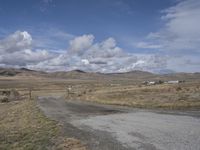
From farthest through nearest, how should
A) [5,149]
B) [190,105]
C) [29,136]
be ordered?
1. [190,105]
2. [29,136]
3. [5,149]

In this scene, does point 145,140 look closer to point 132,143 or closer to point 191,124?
point 132,143

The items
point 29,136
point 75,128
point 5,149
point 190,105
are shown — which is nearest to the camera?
point 5,149

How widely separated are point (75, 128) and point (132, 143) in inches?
220

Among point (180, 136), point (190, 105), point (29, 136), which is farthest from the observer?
point (190, 105)

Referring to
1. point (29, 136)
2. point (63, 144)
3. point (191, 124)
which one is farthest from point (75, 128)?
point (191, 124)

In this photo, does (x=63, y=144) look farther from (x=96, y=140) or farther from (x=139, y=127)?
(x=139, y=127)

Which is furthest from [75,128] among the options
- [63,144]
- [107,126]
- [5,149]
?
[5,149]

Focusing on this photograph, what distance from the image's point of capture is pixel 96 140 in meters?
13.3

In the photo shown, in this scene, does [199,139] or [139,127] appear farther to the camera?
[139,127]

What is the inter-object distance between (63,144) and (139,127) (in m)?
5.32

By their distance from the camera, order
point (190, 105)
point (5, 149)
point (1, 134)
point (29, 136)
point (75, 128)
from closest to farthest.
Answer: point (5, 149) < point (29, 136) < point (1, 134) < point (75, 128) < point (190, 105)

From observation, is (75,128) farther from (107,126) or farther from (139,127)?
(139,127)

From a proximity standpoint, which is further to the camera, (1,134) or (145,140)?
(1,134)

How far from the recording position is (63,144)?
42.1 feet
